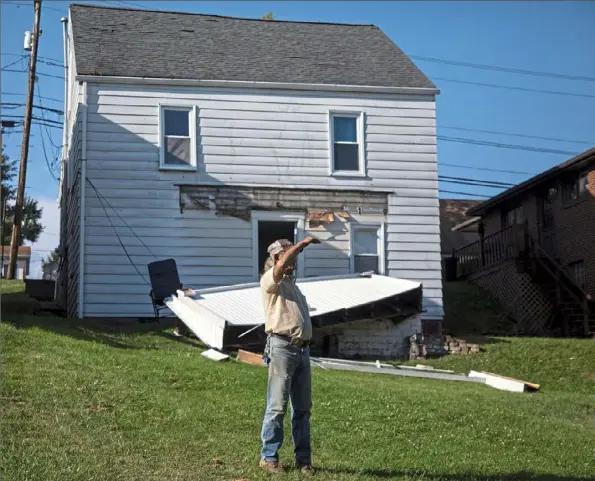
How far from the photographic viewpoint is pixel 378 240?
21.3 meters

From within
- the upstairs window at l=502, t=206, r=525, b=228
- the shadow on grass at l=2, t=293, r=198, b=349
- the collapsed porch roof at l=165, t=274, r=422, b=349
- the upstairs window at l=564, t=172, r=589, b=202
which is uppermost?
the upstairs window at l=564, t=172, r=589, b=202

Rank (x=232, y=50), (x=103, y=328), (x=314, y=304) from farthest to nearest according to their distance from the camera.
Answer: (x=232, y=50) < (x=314, y=304) < (x=103, y=328)

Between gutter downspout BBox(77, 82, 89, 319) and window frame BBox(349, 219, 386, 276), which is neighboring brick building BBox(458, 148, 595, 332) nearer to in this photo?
window frame BBox(349, 219, 386, 276)

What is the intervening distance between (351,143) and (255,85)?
2555mm

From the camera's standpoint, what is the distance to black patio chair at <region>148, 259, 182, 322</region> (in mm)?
18844

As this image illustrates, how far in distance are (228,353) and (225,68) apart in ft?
28.6

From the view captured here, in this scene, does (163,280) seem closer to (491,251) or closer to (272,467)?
(272,467)

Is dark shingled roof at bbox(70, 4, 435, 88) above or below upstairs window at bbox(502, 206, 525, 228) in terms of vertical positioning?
above

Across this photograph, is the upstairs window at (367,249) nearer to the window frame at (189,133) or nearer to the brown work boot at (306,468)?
the window frame at (189,133)

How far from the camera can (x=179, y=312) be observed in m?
16.9

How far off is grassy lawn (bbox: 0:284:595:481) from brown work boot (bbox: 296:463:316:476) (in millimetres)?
87

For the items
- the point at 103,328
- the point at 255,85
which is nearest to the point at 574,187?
the point at 255,85

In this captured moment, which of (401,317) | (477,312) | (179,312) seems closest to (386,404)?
(179,312)

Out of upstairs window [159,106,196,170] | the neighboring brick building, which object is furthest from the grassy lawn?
the neighboring brick building
